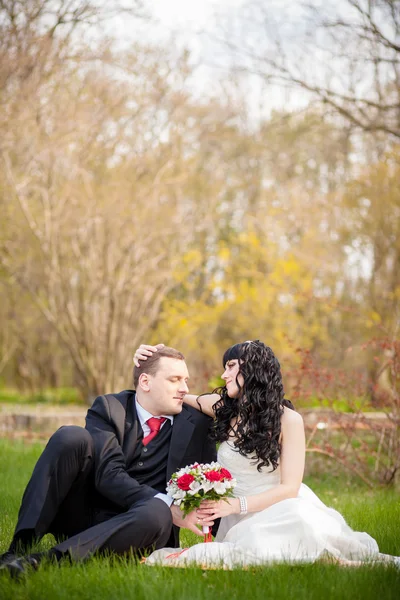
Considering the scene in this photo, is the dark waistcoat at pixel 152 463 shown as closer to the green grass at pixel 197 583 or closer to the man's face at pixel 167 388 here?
the man's face at pixel 167 388

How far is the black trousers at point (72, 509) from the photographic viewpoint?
13.5ft

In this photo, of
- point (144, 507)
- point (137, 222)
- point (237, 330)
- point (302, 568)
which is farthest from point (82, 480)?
point (237, 330)

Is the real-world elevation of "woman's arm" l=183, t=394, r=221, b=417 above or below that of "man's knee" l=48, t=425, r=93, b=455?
above

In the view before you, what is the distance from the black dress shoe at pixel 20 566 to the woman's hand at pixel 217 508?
90 cm

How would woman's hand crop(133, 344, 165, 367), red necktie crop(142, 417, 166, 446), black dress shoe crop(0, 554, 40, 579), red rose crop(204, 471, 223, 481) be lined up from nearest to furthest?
black dress shoe crop(0, 554, 40, 579)
red rose crop(204, 471, 223, 481)
red necktie crop(142, 417, 166, 446)
woman's hand crop(133, 344, 165, 367)

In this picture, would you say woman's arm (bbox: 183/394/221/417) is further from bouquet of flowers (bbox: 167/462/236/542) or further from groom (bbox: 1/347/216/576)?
bouquet of flowers (bbox: 167/462/236/542)

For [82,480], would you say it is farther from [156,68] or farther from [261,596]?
[156,68]

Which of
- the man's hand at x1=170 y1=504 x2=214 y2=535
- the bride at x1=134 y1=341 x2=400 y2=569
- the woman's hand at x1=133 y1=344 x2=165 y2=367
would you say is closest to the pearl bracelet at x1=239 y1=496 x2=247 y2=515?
the bride at x1=134 y1=341 x2=400 y2=569

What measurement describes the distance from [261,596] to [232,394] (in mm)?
1490

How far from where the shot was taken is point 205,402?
5012 millimetres

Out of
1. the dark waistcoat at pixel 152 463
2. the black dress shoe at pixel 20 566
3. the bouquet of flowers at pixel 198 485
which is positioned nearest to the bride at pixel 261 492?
the bouquet of flowers at pixel 198 485

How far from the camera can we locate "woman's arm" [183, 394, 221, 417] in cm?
500

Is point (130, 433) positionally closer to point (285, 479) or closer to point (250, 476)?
point (250, 476)

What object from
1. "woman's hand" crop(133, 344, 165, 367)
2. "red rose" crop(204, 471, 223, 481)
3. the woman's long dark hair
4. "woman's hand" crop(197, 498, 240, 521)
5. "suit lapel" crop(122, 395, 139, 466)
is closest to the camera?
"red rose" crop(204, 471, 223, 481)
